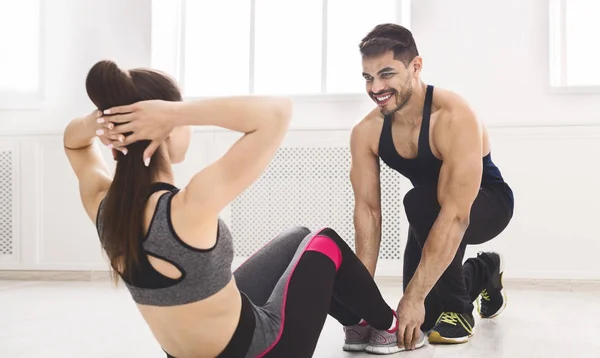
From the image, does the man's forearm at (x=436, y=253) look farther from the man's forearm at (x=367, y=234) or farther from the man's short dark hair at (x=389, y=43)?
the man's short dark hair at (x=389, y=43)

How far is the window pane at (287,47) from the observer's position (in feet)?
14.6

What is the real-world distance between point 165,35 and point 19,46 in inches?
39.2

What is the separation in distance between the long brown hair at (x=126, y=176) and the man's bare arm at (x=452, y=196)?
102 cm

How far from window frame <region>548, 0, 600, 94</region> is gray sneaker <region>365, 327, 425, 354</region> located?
2393mm

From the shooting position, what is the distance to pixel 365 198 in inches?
89.7

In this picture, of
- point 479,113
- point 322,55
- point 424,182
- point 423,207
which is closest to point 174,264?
point 423,207

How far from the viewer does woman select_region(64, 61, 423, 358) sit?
122 cm

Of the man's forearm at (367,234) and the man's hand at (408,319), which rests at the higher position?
the man's forearm at (367,234)

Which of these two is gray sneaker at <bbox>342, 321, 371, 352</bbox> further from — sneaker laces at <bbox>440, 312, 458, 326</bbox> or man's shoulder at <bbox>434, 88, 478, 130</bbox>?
man's shoulder at <bbox>434, 88, 478, 130</bbox>

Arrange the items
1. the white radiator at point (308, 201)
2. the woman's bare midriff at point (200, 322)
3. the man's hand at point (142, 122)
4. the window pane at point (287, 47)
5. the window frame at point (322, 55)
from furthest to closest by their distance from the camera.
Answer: the window pane at point (287, 47) → the window frame at point (322, 55) → the white radiator at point (308, 201) → the woman's bare midriff at point (200, 322) → the man's hand at point (142, 122)

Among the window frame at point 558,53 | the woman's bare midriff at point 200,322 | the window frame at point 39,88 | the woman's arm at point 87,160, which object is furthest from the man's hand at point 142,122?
the window frame at point 39,88

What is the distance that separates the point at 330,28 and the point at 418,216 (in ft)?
7.96

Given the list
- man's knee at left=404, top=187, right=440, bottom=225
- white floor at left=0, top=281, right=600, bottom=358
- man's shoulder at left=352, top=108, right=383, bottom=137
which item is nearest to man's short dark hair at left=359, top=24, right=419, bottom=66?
man's shoulder at left=352, top=108, right=383, bottom=137

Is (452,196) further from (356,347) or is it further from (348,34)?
(348,34)
